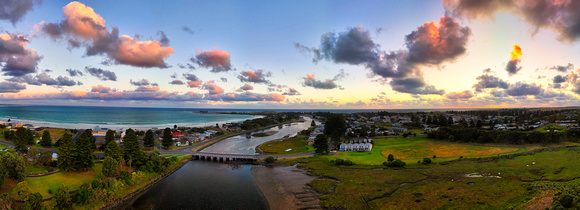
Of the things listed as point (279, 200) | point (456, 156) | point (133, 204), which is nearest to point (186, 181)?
point (133, 204)

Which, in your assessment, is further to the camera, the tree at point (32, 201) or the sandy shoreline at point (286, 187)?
the sandy shoreline at point (286, 187)

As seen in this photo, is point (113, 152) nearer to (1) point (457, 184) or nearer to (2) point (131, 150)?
(2) point (131, 150)

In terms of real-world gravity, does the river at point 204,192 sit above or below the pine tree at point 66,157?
below

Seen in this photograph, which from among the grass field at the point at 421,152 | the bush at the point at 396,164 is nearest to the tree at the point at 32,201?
the grass field at the point at 421,152

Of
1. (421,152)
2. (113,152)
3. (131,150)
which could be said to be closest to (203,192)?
(113,152)

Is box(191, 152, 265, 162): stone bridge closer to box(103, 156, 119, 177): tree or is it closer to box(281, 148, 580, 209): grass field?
box(281, 148, 580, 209): grass field

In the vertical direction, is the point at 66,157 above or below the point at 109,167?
above

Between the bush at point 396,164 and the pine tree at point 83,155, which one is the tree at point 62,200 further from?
the bush at point 396,164
